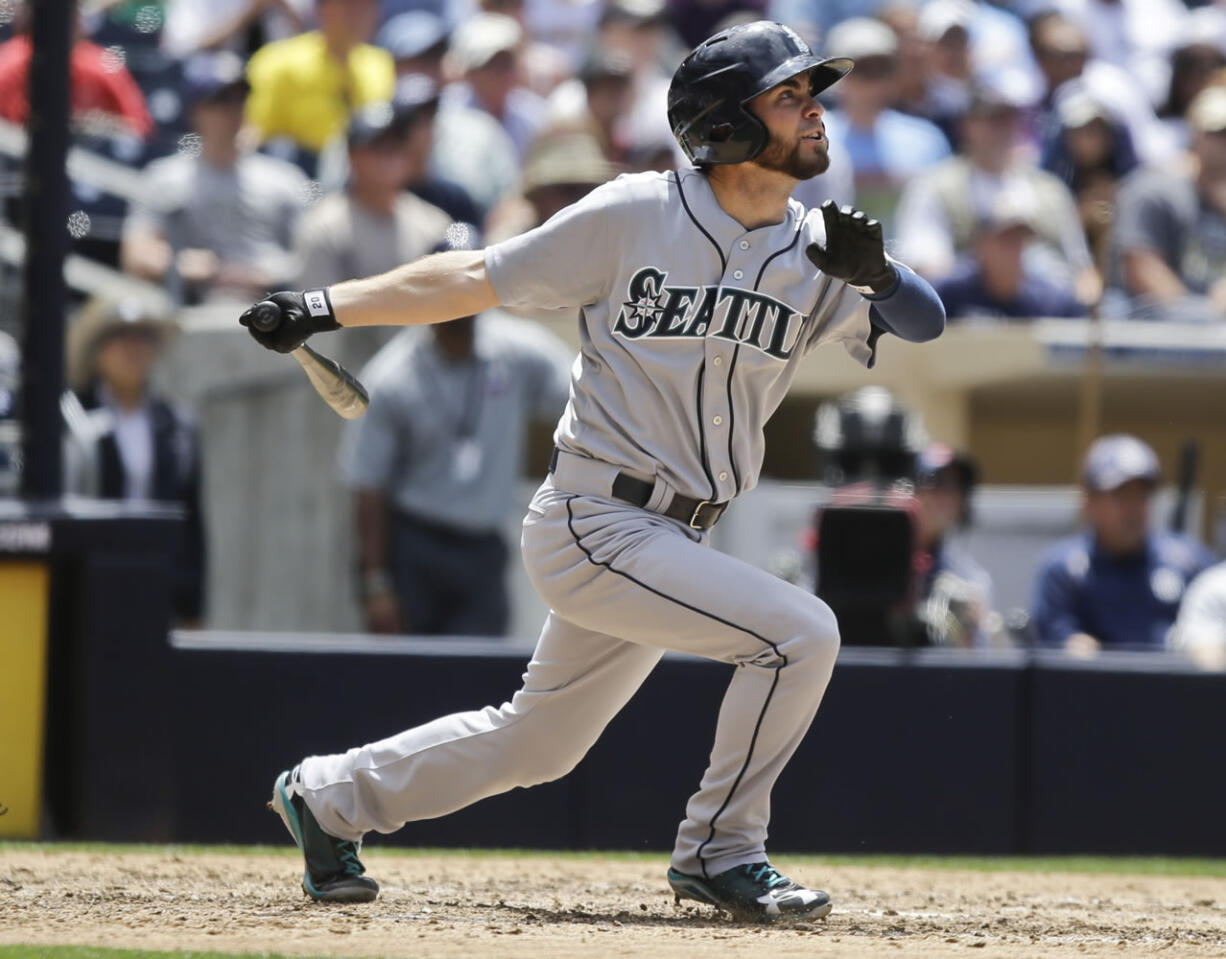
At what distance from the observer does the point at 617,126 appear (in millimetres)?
9883

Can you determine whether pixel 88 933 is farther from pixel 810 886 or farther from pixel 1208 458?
pixel 1208 458

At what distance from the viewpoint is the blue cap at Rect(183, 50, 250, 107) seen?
29.8ft

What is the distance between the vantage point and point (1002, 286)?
359 inches

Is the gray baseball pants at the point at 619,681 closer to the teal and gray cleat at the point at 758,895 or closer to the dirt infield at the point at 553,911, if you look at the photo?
the teal and gray cleat at the point at 758,895

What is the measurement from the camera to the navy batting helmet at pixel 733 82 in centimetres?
423

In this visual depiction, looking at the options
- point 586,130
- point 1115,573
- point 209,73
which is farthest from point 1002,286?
point 209,73

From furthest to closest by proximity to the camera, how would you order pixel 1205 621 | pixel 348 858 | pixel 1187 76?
pixel 1187 76
pixel 1205 621
pixel 348 858

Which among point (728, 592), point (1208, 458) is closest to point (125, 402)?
point (728, 592)

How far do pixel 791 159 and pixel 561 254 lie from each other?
518 mm

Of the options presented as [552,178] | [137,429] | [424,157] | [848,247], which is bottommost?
[137,429]

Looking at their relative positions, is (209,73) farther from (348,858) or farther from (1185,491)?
(348,858)

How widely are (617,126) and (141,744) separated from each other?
15.6 ft

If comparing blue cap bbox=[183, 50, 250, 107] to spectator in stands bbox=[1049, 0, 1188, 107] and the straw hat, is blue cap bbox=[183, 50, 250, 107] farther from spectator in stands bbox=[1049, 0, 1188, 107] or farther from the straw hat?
spectator in stands bbox=[1049, 0, 1188, 107]

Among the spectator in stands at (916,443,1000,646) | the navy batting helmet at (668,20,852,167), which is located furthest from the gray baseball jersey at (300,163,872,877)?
the spectator in stands at (916,443,1000,646)
